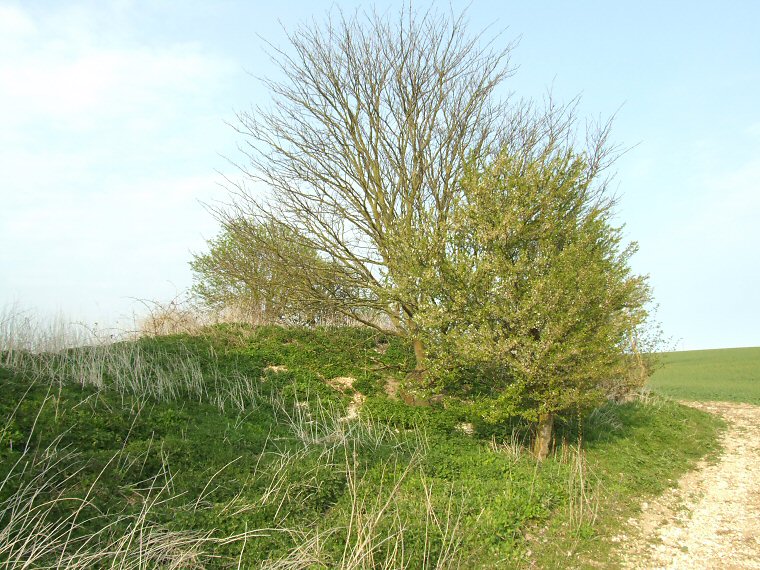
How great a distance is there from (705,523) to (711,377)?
2386 cm

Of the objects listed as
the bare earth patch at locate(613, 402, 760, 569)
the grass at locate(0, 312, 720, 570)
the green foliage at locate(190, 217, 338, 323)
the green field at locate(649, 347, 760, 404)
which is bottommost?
the bare earth patch at locate(613, 402, 760, 569)

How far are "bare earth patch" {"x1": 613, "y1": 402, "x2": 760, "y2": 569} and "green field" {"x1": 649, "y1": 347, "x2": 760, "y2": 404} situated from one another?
6278 mm

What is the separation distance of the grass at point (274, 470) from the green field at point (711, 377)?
762 centimetres

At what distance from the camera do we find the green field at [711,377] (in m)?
22.1

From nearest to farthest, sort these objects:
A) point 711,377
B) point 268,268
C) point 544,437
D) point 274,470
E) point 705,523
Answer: point 274,470, point 705,523, point 544,437, point 268,268, point 711,377

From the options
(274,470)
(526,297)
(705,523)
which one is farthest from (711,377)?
(274,470)

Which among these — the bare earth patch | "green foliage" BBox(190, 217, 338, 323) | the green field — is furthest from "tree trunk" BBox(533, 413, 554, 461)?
the green field

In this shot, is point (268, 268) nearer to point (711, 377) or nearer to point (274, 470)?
point (274, 470)

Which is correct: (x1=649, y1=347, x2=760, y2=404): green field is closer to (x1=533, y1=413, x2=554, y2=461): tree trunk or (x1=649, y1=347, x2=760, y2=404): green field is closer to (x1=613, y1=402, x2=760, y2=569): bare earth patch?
(x1=613, y1=402, x2=760, y2=569): bare earth patch

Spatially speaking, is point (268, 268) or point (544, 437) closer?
point (544, 437)

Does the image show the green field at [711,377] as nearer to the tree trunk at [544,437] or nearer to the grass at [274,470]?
the grass at [274,470]

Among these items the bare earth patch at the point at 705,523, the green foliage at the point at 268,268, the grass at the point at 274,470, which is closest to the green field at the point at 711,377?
the bare earth patch at the point at 705,523

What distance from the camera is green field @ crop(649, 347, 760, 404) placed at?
2211 cm

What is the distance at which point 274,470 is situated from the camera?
8.34m
